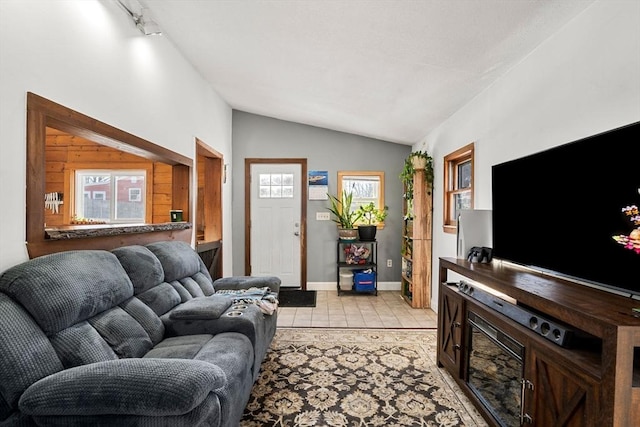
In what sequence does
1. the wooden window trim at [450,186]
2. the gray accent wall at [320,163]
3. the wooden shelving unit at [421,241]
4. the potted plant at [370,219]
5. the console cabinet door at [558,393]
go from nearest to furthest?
the console cabinet door at [558,393] < the wooden window trim at [450,186] < the wooden shelving unit at [421,241] < the potted plant at [370,219] < the gray accent wall at [320,163]

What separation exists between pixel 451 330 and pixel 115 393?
2.14m

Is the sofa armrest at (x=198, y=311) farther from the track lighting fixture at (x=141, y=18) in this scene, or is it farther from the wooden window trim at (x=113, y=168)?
the wooden window trim at (x=113, y=168)

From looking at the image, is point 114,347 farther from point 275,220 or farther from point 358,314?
point 275,220

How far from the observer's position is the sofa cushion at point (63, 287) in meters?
1.36

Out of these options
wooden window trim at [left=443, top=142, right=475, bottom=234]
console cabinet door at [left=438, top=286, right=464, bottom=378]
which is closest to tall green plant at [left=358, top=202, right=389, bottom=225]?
wooden window trim at [left=443, top=142, right=475, bottom=234]

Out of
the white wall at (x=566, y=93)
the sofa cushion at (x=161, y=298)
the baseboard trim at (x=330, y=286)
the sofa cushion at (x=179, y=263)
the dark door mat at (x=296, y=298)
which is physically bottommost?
the dark door mat at (x=296, y=298)

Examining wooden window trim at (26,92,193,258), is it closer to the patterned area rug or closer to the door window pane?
the patterned area rug

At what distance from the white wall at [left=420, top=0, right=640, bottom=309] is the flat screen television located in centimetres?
10

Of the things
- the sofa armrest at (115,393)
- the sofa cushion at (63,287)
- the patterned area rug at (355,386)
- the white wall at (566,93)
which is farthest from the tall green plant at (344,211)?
the sofa armrest at (115,393)

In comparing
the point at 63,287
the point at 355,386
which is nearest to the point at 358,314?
the point at 355,386

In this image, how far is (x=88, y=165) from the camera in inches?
206

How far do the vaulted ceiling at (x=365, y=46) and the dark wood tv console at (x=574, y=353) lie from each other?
1.51m

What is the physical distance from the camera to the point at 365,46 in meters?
2.61

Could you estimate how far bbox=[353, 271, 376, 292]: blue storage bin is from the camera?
513 cm
